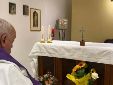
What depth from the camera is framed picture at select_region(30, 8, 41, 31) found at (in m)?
4.34

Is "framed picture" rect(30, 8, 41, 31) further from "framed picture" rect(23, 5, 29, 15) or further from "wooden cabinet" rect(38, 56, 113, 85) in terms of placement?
"wooden cabinet" rect(38, 56, 113, 85)

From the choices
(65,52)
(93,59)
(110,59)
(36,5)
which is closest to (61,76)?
(65,52)

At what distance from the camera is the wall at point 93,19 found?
17.1 ft

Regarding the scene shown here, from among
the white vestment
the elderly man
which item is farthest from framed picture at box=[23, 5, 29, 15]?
the white vestment

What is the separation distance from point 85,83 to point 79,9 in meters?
3.14

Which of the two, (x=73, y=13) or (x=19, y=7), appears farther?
(x=73, y=13)

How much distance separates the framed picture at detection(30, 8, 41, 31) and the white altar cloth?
94 centimetres

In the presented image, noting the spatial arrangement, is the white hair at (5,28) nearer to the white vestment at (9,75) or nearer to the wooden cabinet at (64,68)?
the white vestment at (9,75)

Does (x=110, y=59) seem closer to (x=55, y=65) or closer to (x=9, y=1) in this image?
(x=55, y=65)

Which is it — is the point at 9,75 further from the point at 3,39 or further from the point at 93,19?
the point at 93,19

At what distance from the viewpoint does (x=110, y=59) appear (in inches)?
111

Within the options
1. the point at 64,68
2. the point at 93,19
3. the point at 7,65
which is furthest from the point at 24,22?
the point at 7,65

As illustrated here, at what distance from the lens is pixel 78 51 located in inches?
122

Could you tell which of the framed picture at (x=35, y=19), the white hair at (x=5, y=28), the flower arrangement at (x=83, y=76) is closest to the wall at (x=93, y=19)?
the framed picture at (x=35, y=19)
